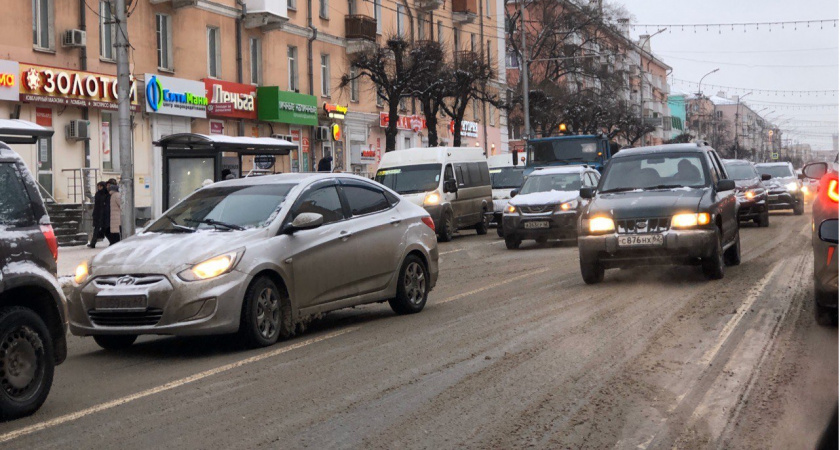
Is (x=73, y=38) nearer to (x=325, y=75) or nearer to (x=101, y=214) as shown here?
(x=101, y=214)

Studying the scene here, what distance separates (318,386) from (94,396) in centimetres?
154

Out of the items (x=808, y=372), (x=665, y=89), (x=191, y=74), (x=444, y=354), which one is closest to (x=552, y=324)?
(x=444, y=354)

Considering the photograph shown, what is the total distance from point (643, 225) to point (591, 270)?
897mm

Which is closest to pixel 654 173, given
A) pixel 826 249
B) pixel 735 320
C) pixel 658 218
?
pixel 658 218

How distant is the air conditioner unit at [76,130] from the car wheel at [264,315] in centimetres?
2059

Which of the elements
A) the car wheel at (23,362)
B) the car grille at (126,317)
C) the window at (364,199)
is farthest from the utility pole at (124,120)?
the car wheel at (23,362)

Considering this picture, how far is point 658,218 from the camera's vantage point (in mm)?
13812

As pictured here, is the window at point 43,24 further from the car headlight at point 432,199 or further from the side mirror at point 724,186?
the side mirror at point 724,186

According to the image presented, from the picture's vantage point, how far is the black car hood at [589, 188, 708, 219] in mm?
13852

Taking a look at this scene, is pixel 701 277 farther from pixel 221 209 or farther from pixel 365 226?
pixel 221 209

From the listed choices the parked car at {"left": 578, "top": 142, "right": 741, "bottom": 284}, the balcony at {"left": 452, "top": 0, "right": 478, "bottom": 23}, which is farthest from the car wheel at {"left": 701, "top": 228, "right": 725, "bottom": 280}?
the balcony at {"left": 452, "top": 0, "right": 478, "bottom": 23}

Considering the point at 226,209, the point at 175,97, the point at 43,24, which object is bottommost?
the point at 226,209

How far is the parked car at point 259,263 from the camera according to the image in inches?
355

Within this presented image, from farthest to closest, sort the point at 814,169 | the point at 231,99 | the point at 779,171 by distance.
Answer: the point at 779,171 → the point at 231,99 → the point at 814,169
